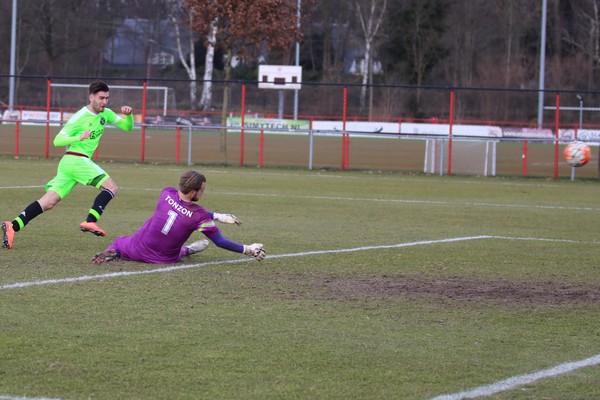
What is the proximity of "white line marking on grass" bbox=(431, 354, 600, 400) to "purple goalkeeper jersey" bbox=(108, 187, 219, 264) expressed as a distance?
13.6 ft

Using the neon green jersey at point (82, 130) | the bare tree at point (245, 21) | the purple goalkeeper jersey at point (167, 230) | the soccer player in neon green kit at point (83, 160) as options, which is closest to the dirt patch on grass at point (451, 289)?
the purple goalkeeper jersey at point (167, 230)

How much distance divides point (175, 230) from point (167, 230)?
81mm

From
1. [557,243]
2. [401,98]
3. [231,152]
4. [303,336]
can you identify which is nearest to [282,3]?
[231,152]

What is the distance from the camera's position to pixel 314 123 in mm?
45469

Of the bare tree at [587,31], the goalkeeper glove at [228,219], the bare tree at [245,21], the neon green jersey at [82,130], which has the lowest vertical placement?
the goalkeeper glove at [228,219]

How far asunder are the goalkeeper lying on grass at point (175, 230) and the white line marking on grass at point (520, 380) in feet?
12.3

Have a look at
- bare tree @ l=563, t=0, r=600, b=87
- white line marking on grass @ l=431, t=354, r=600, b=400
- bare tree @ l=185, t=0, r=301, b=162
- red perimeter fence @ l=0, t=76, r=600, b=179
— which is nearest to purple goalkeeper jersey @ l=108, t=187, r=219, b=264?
white line marking on grass @ l=431, t=354, r=600, b=400

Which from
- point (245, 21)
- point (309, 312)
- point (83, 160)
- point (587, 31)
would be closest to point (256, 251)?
point (309, 312)

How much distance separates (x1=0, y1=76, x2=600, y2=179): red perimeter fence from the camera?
33719 mm

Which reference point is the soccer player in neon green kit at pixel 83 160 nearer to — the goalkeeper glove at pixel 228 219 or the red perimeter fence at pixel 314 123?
the goalkeeper glove at pixel 228 219

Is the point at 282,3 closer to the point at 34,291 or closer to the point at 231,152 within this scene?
the point at 231,152

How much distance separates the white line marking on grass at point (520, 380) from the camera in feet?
17.2

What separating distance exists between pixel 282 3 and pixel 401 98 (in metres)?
17.8

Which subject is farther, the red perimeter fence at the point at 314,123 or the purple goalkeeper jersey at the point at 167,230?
the red perimeter fence at the point at 314,123
